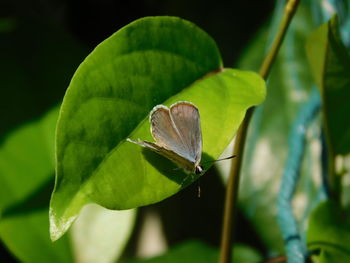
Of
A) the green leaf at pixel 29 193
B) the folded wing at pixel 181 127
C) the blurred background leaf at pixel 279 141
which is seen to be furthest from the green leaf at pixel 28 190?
the folded wing at pixel 181 127

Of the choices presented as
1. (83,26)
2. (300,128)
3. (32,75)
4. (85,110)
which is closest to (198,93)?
(85,110)

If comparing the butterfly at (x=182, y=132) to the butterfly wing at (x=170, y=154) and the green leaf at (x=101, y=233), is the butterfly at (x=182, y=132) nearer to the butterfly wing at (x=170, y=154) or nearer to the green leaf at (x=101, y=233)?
the butterfly wing at (x=170, y=154)

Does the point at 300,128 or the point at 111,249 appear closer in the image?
the point at 300,128

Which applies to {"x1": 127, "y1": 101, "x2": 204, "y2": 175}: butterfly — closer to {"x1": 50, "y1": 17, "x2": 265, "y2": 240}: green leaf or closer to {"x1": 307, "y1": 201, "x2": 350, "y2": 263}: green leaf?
{"x1": 50, "y1": 17, "x2": 265, "y2": 240}: green leaf

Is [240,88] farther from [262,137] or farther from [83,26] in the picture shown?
[83,26]

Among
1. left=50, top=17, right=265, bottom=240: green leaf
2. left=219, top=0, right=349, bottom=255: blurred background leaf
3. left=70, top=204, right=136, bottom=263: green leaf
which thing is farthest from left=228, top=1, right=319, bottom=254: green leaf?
left=50, top=17, right=265, bottom=240: green leaf

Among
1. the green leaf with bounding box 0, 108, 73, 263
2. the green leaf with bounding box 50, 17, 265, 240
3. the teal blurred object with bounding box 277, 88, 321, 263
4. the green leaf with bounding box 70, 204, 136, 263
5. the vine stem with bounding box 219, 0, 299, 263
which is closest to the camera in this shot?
the green leaf with bounding box 50, 17, 265, 240
